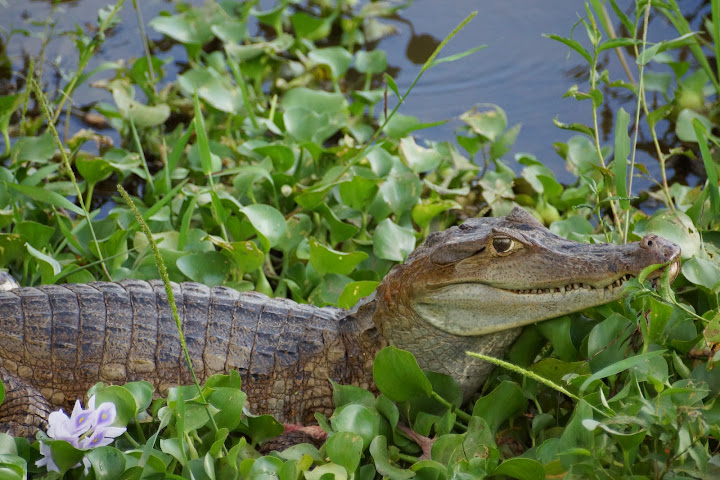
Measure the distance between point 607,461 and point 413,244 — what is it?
1.69m

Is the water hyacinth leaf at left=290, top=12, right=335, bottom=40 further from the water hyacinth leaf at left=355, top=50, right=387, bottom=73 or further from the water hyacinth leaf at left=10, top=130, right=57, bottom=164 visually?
the water hyacinth leaf at left=10, top=130, right=57, bottom=164

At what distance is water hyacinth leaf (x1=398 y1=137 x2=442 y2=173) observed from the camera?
4160mm

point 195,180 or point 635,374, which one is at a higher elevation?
point 635,374

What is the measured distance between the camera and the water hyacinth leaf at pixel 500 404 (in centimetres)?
248

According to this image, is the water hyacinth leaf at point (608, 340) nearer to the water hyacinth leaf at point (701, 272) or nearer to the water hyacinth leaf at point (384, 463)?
the water hyacinth leaf at point (701, 272)

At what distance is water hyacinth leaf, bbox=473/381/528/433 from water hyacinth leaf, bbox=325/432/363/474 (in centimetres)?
42

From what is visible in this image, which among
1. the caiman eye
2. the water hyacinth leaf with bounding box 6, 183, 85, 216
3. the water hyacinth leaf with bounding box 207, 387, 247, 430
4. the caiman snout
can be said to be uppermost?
the caiman snout

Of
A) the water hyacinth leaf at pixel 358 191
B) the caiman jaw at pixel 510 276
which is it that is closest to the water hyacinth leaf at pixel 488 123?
the water hyacinth leaf at pixel 358 191

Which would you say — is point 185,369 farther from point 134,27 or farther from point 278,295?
point 134,27

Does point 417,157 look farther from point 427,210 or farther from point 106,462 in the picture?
point 106,462

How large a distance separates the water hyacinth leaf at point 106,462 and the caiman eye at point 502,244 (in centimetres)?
126

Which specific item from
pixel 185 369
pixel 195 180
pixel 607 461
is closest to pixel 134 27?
pixel 195 180

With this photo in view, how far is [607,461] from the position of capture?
6.80ft

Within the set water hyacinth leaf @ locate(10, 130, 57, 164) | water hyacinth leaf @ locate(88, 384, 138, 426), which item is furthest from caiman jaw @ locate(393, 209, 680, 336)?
water hyacinth leaf @ locate(10, 130, 57, 164)
